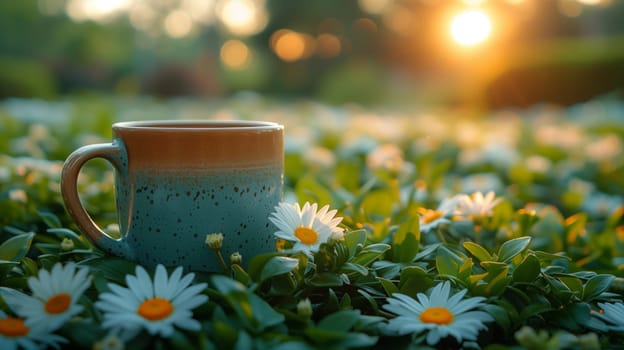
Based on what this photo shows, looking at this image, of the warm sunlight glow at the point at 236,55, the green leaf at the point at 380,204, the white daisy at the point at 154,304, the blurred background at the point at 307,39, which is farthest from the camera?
the warm sunlight glow at the point at 236,55

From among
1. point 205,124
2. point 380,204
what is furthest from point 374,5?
point 205,124

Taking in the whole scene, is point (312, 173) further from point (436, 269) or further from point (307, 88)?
point (307, 88)

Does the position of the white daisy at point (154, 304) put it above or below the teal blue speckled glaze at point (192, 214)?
below

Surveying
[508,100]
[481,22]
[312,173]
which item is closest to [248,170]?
[312,173]

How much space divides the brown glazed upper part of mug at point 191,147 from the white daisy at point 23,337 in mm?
302

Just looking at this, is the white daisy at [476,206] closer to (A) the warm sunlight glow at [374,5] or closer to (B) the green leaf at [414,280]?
(B) the green leaf at [414,280]

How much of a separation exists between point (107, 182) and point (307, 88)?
705 inches

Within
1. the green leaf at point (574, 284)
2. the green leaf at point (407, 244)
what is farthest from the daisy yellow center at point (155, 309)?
the green leaf at point (574, 284)

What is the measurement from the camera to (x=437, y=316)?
92cm

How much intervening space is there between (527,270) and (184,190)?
0.59m

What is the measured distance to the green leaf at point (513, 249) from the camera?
1084 millimetres

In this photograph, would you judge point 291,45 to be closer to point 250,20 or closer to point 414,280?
point 250,20

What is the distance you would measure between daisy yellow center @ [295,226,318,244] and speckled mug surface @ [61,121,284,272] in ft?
0.32

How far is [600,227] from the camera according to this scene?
203 centimetres
